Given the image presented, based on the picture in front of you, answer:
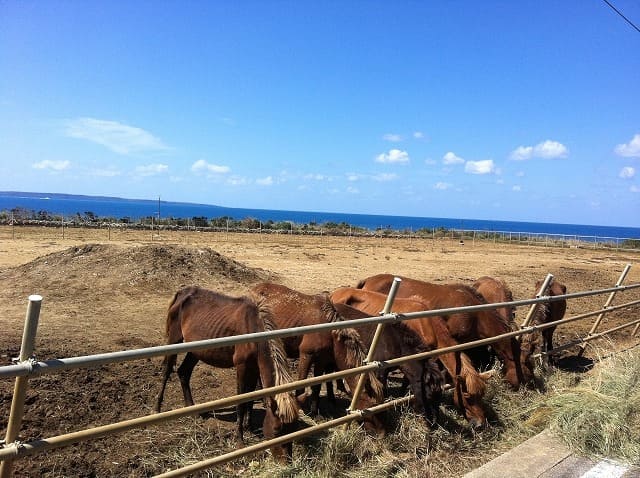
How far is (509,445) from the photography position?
4.68 m

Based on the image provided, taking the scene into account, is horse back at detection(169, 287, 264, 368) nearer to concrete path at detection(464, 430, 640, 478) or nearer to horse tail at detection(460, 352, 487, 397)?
horse tail at detection(460, 352, 487, 397)

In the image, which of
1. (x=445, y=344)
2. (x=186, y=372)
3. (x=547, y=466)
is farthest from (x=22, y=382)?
(x=445, y=344)

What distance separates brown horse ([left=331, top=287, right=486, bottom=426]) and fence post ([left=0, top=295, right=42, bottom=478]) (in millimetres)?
4112

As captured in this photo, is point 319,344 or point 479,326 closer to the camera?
point 319,344

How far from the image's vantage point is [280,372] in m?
4.57

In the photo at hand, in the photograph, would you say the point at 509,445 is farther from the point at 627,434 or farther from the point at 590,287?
the point at 590,287

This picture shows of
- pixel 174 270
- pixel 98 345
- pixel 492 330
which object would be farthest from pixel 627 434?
pixel 174 270

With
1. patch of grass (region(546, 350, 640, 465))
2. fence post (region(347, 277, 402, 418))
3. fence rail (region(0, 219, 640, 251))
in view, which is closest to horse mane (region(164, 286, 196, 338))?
fence post (region(347, 277, 402, 418))

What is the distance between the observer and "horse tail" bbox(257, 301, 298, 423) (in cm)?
419

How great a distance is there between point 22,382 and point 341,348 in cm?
333

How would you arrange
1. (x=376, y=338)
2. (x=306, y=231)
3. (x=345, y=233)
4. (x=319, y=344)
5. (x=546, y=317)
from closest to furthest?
(x=376, y=338) → (x=319, y=344) → (x=546, y=317) → (x=345, y=233) → (x=306, y=231)

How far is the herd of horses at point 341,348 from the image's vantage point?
A: 4723 mm

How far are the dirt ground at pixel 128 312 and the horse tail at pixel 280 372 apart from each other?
976 mm

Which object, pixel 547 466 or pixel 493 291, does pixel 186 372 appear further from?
pixel 493 291
